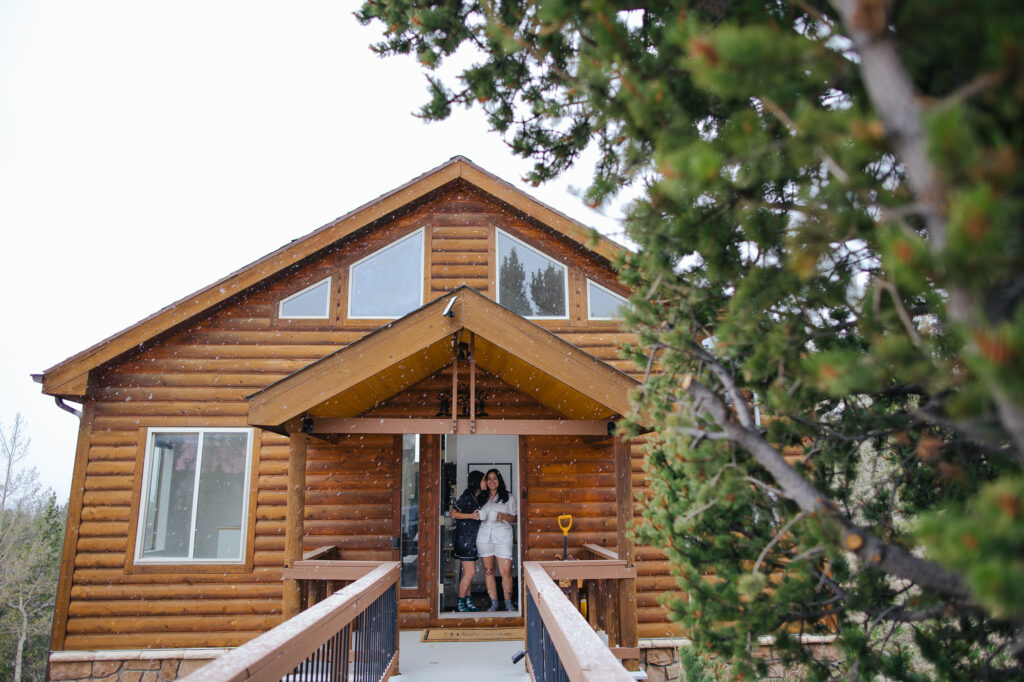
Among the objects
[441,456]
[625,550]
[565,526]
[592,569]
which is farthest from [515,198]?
[592,569]

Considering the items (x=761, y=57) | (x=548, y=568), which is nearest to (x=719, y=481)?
(x=761, y=57)

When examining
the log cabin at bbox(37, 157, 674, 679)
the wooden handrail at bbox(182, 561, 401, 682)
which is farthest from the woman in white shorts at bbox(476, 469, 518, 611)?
the wooden handrail at bbox(182, 561, 401, 682)

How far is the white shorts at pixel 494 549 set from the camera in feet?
22.9

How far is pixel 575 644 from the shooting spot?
8.50 ft

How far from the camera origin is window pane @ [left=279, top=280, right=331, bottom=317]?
24.7 feet

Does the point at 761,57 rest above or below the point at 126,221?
below

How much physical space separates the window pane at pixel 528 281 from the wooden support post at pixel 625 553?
261 cm

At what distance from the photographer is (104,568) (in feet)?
22.1

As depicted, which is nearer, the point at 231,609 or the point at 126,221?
the point at 231,609

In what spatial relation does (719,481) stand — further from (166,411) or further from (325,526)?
(166,411)

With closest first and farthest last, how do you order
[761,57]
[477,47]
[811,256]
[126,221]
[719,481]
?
[761,57], [811,256], [719,481], [477,47], [126,221]

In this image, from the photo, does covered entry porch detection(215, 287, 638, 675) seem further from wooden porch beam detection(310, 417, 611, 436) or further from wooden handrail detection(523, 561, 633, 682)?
wooden handrail detection(523, 561, 633, 682)

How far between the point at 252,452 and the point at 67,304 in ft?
424

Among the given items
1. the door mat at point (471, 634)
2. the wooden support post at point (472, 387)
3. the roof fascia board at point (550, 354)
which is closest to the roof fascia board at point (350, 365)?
the roof fascia board at point (550, 354)
